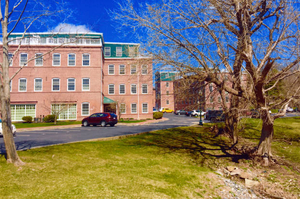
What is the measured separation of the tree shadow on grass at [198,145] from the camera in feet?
36.7

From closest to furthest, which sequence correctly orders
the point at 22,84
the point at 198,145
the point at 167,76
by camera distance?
the point at 167,76, the point at 198,145, the point at 22,84

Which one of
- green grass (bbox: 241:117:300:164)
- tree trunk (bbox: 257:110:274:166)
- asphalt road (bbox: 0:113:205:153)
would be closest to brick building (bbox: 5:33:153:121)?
asphalt road (bbox: 0:113:205:153)

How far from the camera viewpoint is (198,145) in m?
12.8

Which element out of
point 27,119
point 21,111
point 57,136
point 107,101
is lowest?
point 57,136

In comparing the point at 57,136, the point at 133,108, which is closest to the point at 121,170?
the point at 57,136

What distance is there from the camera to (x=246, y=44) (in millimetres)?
8234

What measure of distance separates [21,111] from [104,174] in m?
29.3

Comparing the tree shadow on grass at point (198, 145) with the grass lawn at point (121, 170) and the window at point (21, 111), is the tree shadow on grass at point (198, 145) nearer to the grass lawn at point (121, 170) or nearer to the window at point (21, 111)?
the grass lawn at point (121, 170)

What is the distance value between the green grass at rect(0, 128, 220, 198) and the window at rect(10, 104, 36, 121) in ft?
82.4

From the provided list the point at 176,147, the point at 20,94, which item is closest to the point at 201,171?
the point at 176,147

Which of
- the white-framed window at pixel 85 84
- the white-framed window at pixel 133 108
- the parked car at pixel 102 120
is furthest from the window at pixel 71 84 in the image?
the parked car at pixel 102 120

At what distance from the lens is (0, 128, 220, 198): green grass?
18.9 feet

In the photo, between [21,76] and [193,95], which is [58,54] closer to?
[21,76]

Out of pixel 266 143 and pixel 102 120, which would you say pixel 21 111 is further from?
pixel 266 143
